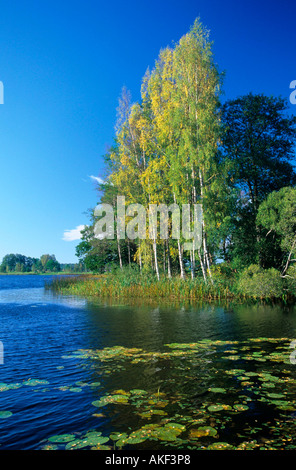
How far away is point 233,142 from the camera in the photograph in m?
26.1

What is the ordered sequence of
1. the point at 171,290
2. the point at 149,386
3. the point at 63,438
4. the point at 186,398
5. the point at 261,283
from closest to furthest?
the point at 63,438 < the point at 186,398 < the point at 149,386 < the point at 261,283 < the point at 171,290

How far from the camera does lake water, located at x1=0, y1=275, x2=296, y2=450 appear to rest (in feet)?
16.0

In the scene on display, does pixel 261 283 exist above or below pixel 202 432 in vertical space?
above

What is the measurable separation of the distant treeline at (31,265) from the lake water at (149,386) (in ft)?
453

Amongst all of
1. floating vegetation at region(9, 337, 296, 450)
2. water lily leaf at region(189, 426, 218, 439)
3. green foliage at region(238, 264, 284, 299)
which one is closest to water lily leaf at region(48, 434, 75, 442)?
floating vegetation at region(9, 337, 296, 450)

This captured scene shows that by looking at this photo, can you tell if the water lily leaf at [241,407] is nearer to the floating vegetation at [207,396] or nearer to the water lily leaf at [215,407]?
the floating vegetation at [207,396]

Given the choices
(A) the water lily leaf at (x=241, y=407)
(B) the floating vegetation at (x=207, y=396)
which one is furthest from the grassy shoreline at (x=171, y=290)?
(A) the water lily leaf at (x=241, y=407)

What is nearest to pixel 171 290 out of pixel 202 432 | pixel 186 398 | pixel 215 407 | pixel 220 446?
pixel 186 398

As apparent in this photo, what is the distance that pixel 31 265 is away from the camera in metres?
172

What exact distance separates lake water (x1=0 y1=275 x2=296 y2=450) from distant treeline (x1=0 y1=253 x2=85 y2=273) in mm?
137958

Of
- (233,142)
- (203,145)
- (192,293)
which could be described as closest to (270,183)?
(233,142)

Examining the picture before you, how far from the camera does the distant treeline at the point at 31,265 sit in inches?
6152

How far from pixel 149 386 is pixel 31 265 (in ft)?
577

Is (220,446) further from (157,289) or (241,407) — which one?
(157,289)
